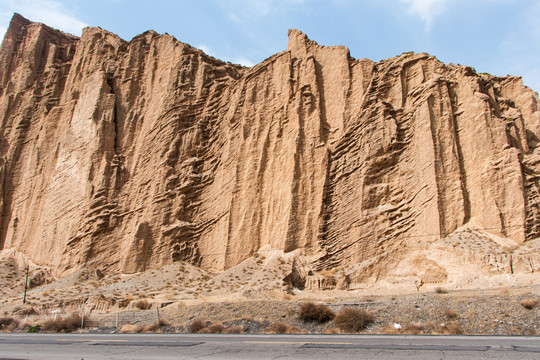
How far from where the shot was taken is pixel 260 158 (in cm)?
3619

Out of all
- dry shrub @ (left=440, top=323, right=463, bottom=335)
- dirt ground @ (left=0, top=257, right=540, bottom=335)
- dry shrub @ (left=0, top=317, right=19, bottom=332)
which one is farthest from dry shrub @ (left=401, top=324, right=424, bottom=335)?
dry shrub @ (left=0, top=317, right=19, bottom=332)

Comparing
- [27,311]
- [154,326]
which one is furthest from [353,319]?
[27,311]

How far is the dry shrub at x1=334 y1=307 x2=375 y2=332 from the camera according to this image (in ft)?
57.7

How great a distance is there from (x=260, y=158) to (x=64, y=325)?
62.3 ft

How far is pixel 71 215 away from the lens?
38188 mm

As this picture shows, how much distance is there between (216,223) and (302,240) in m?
7.85

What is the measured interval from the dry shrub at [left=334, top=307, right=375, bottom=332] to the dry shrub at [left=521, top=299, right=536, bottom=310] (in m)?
5.59

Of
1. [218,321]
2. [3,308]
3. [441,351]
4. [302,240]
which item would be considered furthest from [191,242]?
[441,351]

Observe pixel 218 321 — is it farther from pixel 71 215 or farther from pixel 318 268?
pixel 71 215

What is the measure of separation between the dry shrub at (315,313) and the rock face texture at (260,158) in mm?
7627

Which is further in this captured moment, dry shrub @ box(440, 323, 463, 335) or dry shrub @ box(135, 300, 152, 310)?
dry shrub @ box(135, 300, 152, 310)

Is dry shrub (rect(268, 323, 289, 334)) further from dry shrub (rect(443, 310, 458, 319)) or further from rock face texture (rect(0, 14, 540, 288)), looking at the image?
rock face texture (rect(0, 14, 540, 288))

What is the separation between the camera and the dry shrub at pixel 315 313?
19281 mm

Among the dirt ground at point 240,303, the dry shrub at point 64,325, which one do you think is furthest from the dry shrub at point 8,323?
the dry shrub at point 64,325
